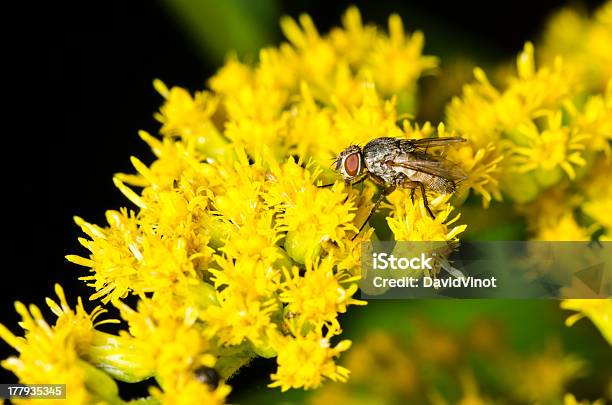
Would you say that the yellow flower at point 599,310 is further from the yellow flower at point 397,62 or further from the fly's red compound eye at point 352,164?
the yellow flower at point 397,62

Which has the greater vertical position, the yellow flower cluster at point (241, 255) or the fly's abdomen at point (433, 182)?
the fly's abdomen at point (433, 182)

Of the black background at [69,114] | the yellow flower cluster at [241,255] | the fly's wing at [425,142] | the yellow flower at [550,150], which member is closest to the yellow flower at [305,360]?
the yellow flower cluster at [241,255]

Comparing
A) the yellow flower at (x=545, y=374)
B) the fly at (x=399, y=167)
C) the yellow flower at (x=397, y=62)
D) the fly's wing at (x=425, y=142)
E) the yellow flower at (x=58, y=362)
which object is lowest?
the yellow flower at (x=58, y=362)

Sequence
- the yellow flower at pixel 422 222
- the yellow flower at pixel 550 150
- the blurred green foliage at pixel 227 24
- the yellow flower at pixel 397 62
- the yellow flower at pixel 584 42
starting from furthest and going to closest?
the blurred green foliage at pixel 227 24 → the yellow flower at pixel 584 42 → the yellow flower at pixel 397 62 → the yellow flower at pixel 550 150 → the yellow flower at pixel 422 222

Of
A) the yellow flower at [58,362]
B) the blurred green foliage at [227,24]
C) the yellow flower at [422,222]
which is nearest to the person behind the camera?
the yellow flower at [58,362]

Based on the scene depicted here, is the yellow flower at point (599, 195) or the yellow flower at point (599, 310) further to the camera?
the yellow flower at point (599, 195)

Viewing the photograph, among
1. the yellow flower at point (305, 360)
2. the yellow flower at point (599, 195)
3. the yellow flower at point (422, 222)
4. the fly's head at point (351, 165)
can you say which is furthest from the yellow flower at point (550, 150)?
the yellow flower at point (305, 360)

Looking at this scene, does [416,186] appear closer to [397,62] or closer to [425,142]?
[425,142]

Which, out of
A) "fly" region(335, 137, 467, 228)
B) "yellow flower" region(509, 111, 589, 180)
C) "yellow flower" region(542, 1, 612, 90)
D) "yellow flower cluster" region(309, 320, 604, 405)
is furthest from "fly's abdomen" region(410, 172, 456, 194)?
"yellow flower" region(542, 1, 612, 90)

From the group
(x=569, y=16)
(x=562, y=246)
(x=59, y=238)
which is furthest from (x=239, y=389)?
(x=569, y=16)
